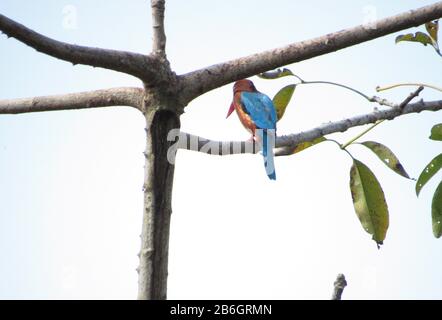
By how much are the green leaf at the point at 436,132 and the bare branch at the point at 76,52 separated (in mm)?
1900

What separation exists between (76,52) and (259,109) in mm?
3388

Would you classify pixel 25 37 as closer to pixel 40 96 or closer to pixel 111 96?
pixel 111 96

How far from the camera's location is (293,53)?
1804mm

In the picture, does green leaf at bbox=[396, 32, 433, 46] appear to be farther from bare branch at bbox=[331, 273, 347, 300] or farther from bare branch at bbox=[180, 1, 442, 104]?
bare branch at bbox=[331, 273, 347, 300]

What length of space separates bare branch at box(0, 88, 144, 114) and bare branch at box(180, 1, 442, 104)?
155 mm

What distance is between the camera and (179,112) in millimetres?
1794

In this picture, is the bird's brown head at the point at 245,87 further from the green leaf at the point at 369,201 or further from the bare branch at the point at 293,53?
the bare branch at the point at 293,53

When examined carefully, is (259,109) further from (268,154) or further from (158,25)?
(158,25)

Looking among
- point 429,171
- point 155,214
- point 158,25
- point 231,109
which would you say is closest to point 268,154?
point 429,171

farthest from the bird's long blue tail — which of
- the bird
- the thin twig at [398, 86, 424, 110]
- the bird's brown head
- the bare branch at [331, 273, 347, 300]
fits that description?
the bare branch at [331, 273, 347, 300]

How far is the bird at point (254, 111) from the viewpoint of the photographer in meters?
4.72

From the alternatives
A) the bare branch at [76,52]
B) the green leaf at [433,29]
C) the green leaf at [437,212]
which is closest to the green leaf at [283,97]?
the green leaf at [433,29]

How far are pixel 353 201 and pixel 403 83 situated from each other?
0.62 metres

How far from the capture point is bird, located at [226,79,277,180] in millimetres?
4719
